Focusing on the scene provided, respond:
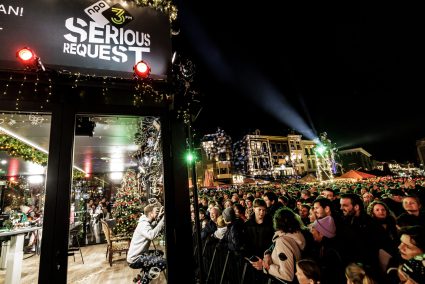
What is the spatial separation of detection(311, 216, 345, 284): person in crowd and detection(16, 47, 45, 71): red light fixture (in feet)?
14.7

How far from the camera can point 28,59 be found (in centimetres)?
316

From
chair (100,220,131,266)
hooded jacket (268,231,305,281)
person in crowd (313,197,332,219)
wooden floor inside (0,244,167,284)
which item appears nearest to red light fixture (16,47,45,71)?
hooded jacket (268,231,305,281)

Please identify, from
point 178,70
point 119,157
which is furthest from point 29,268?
point 178,70

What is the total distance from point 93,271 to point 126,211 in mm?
1963

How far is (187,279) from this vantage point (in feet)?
11.1

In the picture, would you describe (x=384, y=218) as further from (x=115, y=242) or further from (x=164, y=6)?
(x=115, y=242)

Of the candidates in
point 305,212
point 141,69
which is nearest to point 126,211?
point 305,212

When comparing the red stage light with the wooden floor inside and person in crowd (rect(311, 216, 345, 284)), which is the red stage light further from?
the wooden floor inside

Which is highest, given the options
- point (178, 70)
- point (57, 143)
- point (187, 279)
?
point (178, 70)

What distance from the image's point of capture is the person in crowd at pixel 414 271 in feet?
6.98

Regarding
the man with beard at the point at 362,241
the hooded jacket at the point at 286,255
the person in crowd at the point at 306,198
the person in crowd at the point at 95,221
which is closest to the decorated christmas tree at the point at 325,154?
the person in crowd at the point at 306,198

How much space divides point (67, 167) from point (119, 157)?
22.7 ft

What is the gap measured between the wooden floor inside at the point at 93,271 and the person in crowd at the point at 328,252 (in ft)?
13.9

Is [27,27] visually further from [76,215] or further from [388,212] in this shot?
[76,215]
